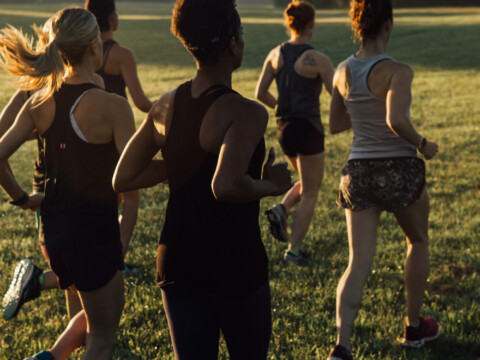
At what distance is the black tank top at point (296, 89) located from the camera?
591 cm

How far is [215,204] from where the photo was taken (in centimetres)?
244

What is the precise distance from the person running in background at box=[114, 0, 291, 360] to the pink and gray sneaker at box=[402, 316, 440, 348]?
210 centimetres

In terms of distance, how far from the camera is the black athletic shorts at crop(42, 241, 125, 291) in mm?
3275

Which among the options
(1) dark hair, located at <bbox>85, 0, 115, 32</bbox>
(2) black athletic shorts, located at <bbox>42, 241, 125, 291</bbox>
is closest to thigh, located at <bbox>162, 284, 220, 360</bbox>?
(2) black athletic shorts, located at <bbox>42, 241, 125, 291</bbox>

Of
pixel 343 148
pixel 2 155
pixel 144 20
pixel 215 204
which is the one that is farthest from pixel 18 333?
pixel 144 20

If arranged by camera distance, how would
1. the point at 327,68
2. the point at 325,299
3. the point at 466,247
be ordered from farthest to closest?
the point at 466,247 → the point at 327,68 → the point at 325,299

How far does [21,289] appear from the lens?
4.04 meters

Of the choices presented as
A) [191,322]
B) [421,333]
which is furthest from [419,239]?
[191,322]

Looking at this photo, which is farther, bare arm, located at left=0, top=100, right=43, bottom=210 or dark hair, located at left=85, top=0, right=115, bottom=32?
dark hair, located at left=85, top=0, right=115, bottom=32

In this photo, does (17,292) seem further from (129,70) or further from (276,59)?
(276,59)

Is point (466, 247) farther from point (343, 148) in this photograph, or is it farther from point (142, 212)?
point (343, 148)

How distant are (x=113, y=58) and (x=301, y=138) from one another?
1.88 m

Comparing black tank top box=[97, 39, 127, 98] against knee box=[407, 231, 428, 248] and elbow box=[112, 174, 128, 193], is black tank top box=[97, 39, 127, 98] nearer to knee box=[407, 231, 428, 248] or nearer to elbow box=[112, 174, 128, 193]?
knee box=[407, 231, 428, 248]

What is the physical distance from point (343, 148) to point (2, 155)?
9.08m
